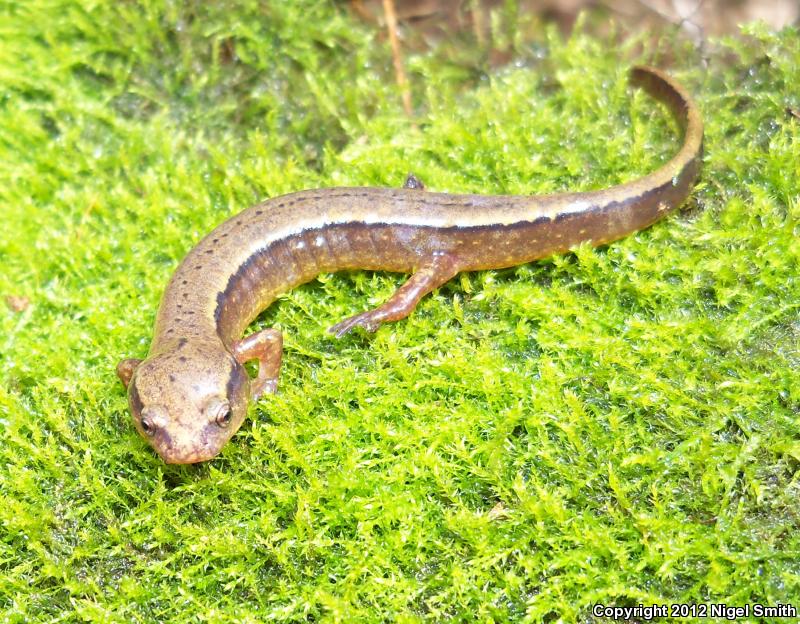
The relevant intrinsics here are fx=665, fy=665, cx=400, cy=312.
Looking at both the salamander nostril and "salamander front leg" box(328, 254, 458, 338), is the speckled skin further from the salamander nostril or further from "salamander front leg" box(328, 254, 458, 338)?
the salamander nostril

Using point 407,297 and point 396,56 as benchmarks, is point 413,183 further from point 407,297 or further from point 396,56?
point 396,56

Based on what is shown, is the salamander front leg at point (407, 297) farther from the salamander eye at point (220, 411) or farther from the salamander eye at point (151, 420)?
the salamander eye at point (151, 420)

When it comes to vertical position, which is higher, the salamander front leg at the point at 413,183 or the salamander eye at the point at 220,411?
the salamander front leg at the point at 413,183

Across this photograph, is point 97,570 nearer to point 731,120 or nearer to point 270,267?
point 270,267

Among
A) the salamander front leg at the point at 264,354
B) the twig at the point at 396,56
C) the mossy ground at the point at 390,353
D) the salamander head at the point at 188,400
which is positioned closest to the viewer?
the mossy ground at the point at 390,353

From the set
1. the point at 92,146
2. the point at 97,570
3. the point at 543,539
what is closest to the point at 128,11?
the point at 92,146

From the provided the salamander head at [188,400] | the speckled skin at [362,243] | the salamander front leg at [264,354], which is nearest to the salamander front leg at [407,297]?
the speckled skin at [362,243]

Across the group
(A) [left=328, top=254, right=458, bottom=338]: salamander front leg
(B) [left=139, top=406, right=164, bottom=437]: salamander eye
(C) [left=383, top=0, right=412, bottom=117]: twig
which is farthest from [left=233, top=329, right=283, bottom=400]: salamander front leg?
(C) [left=383, top=0, right=412, bottom=117]: twig

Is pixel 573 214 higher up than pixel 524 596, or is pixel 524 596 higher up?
pixel 573 214
